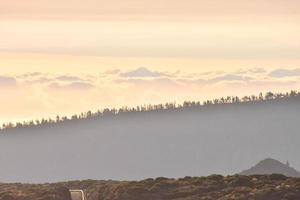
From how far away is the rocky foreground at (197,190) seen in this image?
368 ft

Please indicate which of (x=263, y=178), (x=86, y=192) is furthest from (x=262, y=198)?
(x=86, y=192)

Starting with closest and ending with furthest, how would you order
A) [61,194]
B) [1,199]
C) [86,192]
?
[1,199] → [61,194] → [86,192]

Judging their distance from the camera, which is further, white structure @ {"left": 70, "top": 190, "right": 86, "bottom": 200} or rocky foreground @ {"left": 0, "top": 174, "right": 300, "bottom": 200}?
white structure @ {"left": 70, "top": 190, "right": 86, "bottom": 200}

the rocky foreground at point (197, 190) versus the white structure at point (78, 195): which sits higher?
the rocky foreground at point (197, 190)

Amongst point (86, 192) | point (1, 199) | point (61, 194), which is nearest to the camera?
point (1, 199)

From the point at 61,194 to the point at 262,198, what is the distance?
32177 millimetres

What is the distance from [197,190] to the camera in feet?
411

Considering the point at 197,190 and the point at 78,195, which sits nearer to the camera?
the point at 197,190

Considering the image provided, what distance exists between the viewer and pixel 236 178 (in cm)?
12638

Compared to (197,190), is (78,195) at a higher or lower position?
lower

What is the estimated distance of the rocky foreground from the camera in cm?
11206

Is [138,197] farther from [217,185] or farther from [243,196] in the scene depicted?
[243,196]

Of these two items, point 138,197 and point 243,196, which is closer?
point 243,196

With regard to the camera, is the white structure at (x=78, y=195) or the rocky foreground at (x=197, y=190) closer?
the rocky foreground at (x=197, y=190)
